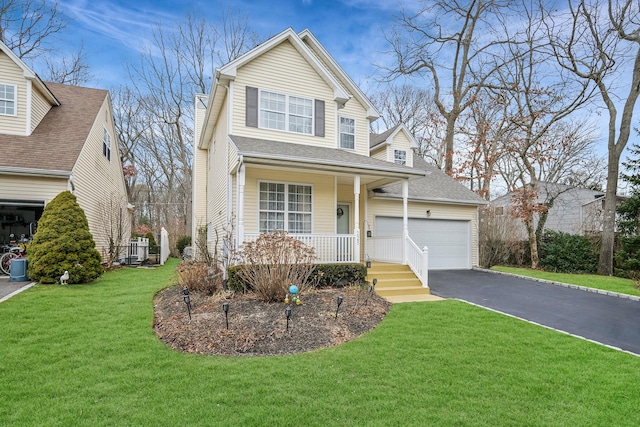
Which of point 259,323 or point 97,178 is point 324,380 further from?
point 97,178

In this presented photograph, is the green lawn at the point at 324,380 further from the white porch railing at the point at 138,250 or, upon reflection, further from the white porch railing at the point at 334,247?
the white porch railing at the point at 138,250

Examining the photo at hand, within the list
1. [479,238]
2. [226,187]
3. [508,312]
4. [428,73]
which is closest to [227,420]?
[508,312]

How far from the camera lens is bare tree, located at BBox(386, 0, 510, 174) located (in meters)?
19.6

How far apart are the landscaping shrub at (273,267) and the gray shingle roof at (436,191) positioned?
601 centimetres

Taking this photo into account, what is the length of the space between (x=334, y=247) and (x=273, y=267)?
268cm

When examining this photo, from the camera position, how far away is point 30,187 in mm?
10352

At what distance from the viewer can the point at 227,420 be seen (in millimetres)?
3287

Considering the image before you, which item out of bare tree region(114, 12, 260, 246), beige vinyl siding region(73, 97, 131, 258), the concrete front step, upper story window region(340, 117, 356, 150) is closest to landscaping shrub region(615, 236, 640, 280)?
the concrete front step

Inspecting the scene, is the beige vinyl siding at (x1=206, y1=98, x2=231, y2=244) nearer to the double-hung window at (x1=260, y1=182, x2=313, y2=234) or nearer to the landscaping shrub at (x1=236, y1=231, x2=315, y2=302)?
the double-hung window at (x1=260, y1=182, x2=313, y2=234)

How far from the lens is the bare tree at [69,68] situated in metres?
21.7

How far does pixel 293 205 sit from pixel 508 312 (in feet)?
20.4

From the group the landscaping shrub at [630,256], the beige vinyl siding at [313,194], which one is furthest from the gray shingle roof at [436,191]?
the landscaping shrub at [630,256]

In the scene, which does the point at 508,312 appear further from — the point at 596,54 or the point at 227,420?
the point at 596,54

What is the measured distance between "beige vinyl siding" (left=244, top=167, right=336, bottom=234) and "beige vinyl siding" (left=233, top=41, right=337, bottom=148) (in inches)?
51.8
